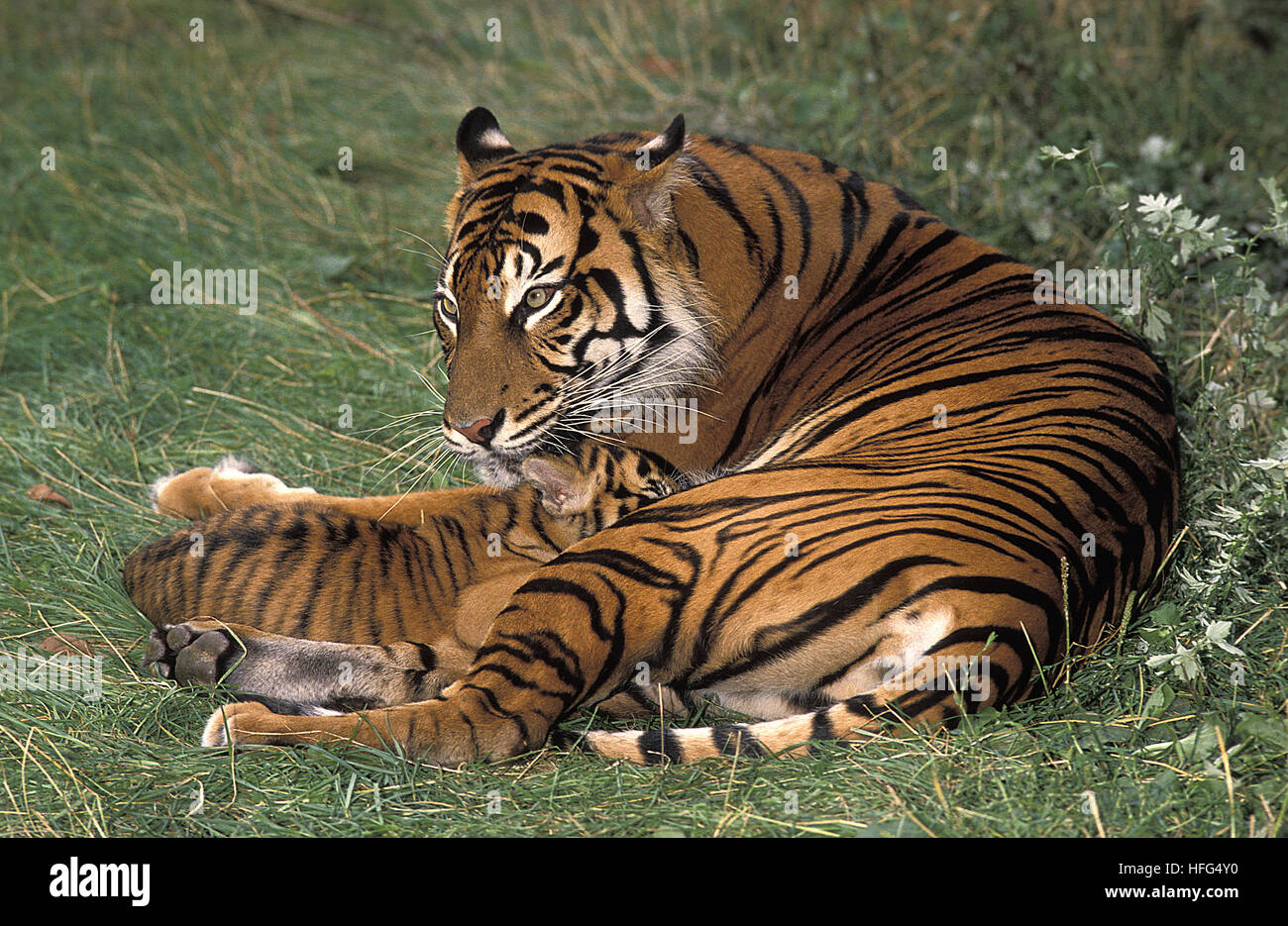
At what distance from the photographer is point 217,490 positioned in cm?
423

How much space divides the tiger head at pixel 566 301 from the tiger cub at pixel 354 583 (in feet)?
0.57

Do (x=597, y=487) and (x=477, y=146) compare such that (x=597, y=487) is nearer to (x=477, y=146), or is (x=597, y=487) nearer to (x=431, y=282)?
(x=477, y=146)

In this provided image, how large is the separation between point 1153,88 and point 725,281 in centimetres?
411

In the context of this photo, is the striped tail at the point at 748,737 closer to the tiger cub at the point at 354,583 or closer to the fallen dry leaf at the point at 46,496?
the tiger cub at the point at 354,583

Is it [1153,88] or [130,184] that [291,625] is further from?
[1153,88]

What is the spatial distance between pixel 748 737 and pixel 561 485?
1067mm

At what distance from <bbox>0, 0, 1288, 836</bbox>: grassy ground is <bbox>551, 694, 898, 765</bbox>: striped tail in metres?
0.06

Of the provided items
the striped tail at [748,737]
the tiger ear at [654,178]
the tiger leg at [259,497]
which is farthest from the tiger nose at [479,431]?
the striped tail at [748,737]

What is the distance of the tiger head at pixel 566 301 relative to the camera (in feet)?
11.7

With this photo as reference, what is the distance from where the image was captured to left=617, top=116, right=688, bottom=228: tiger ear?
3529 mm

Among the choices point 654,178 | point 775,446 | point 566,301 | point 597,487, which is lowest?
point 597,487

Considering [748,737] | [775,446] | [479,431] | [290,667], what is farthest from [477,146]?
[748,737]

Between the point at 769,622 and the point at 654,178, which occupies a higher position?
the point at 654,178
